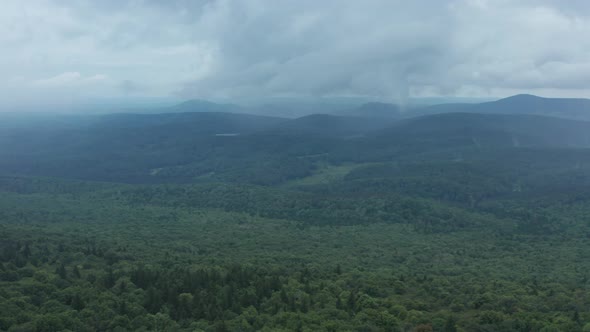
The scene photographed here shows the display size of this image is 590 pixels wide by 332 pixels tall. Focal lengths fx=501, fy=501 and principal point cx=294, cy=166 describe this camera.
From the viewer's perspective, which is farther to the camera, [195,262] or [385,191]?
[385,191]

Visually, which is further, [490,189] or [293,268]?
[490,189]

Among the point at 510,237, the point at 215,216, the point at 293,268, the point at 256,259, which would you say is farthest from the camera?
the point at 215,216

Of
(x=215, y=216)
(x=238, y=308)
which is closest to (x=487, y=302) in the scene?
(x=238, y=308)

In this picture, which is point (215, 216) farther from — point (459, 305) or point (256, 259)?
point (459, 305)

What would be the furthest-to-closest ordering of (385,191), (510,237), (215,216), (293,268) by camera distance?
(385,191)
(215,216)
(510,237)
(293,268)

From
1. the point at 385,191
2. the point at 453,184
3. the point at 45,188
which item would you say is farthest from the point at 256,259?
the point at 45,188

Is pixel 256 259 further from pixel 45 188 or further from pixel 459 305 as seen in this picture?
pixel 45 188
